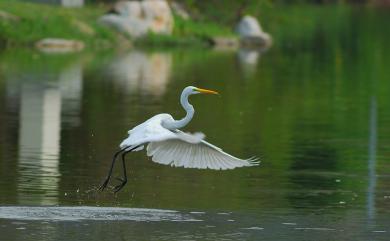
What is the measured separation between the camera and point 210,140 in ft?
69.5

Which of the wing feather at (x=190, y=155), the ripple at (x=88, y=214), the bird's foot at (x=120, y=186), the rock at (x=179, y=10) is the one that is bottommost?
the ripple at (x=88, y=214)

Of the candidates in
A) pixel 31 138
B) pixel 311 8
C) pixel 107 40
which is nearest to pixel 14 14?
pixel 107 40

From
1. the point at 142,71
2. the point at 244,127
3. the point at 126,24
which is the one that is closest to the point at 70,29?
the point at 126,24

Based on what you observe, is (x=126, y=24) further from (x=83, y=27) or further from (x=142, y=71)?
(x=142, y=71)

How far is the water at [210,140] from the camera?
13.6 metres

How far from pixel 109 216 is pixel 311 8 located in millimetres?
82155

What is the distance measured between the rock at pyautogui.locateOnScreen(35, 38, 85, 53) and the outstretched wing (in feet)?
95.4

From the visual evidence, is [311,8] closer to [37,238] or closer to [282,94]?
[282,94]

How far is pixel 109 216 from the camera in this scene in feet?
45.6

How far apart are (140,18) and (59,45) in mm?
4399

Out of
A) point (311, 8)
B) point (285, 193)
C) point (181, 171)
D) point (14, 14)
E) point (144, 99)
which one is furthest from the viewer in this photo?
point (311, 8)

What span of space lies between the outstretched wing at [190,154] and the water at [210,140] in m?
0.56

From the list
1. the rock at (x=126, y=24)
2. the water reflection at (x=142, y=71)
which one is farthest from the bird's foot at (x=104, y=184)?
the rock at (x=126, y=24)

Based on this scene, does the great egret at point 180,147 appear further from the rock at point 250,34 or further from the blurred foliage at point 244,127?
the rock at point 250,34
